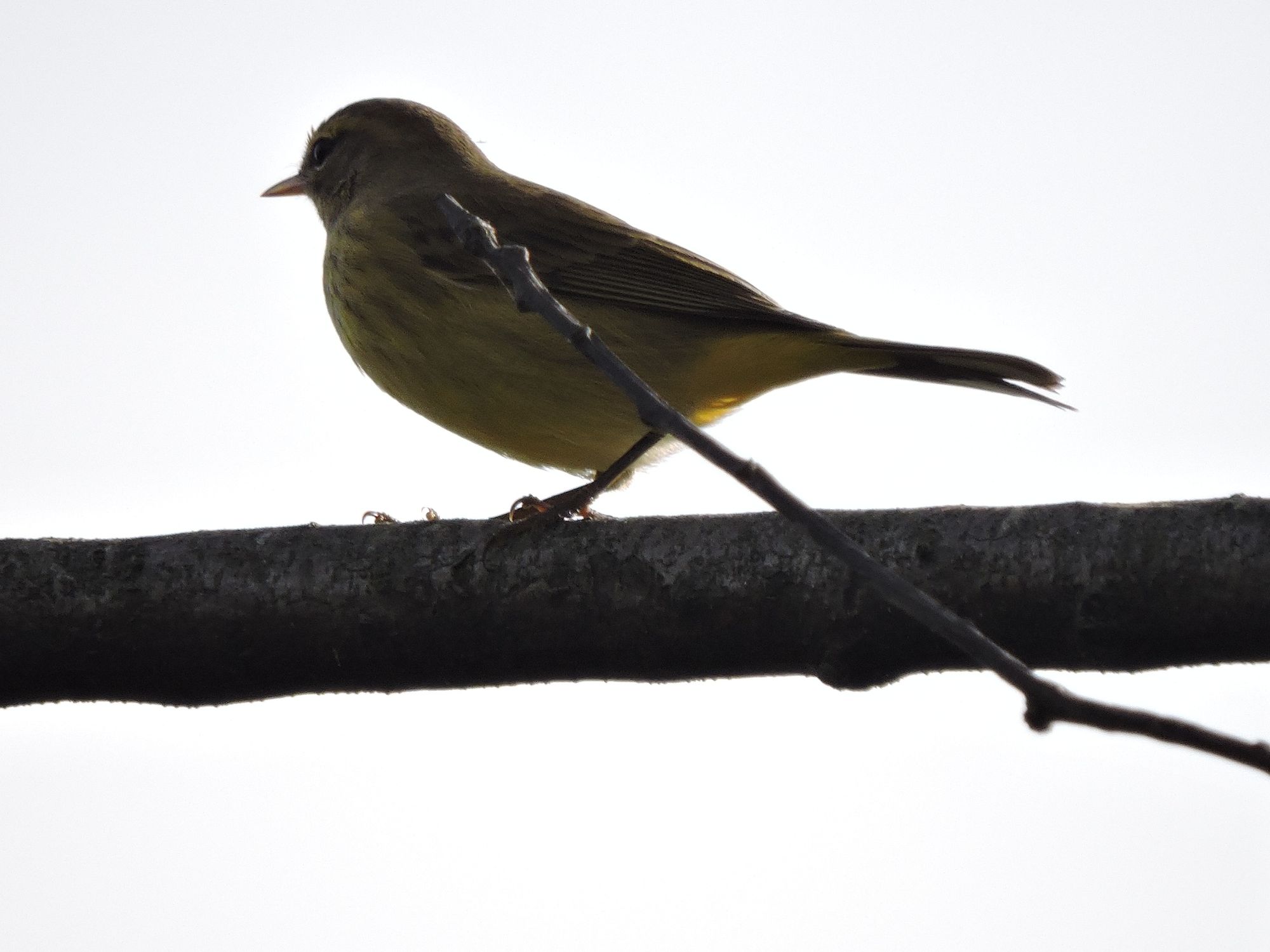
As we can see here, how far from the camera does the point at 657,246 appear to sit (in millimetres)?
5469

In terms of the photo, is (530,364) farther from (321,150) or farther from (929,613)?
(929,613)

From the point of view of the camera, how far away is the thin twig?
1.61m

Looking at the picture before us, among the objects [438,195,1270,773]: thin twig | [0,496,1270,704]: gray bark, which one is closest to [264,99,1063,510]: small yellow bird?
[0,496,1270,704]: gray bark

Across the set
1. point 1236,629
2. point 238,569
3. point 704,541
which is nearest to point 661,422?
point 704,541

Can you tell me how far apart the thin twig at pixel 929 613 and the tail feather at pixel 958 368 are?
2696 mm

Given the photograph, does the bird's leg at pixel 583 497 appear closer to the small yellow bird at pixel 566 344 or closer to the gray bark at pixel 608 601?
the small yellow bird at pixel 566 344

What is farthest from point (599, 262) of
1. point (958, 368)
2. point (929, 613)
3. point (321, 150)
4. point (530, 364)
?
point (929, 613)

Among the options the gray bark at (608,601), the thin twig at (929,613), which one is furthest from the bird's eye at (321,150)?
the thin twig at (929,613)

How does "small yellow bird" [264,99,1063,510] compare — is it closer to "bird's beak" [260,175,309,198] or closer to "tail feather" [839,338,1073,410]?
"tail feather" [839,338,1073,410]

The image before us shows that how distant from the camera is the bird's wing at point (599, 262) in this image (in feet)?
16.2

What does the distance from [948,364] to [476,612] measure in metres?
2.08

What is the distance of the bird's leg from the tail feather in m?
0.78

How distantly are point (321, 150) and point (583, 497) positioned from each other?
9.92 feet

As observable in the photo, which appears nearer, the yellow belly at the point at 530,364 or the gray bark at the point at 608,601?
the gray bark at the point at 608,601
